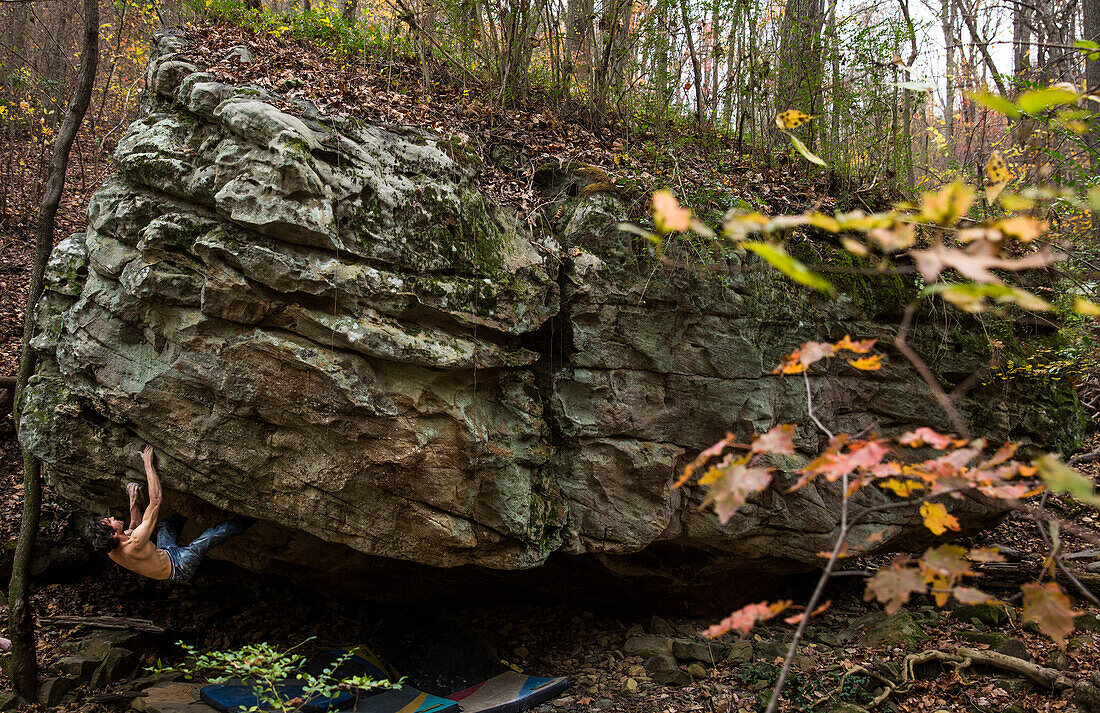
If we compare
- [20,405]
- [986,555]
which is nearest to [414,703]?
[20,405]

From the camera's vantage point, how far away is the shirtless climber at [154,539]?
13.7 feet

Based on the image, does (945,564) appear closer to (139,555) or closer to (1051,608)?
(1051,608)

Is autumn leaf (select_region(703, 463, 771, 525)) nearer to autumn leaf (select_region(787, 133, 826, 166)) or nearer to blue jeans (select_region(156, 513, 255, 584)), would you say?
autumn leaf (select_region(787, 133, 826, 166))

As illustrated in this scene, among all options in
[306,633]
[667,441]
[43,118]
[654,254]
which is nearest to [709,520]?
[667,441]

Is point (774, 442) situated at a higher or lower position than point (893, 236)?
lower

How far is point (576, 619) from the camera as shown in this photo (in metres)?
6.66

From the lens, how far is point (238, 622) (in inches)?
242

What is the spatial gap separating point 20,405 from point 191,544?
1.71 metres

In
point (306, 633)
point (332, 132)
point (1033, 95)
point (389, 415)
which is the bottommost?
point (306, 633)

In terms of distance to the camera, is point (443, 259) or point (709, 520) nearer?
point (443, 259)

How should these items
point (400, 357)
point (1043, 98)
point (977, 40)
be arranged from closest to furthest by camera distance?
point (1043, 98)
point (400, 357)
point (977, 40)

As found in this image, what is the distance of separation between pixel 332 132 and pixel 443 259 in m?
1.25

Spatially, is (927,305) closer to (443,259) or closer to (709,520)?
(709,520)

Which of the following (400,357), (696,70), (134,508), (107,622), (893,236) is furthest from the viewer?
(696,70)
